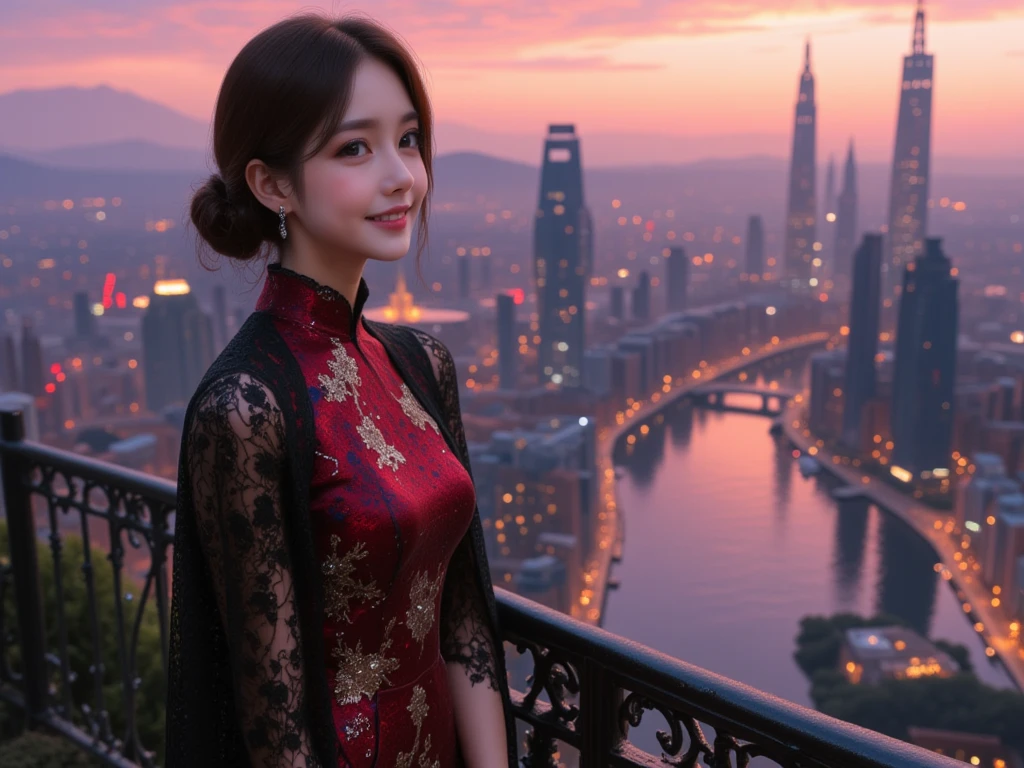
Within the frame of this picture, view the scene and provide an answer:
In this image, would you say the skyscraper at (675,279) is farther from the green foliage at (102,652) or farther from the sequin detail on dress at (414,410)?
the sequin detail on dress at (414,410)

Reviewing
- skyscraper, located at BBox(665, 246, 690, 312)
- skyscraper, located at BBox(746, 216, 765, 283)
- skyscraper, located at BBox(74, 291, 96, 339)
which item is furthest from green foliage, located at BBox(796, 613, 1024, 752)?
skyscraper, located at BBox(746, 216, 765, 283)

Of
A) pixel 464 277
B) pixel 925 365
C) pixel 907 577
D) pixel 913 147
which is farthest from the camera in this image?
pixel 913 147

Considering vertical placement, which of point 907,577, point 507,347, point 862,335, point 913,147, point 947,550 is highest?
point 913,147

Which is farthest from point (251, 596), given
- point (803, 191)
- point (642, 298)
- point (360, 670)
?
point (803, 191)

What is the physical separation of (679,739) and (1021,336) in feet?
133

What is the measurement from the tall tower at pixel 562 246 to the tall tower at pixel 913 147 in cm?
1437

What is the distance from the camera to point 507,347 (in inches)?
1433

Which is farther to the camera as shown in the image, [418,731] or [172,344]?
[172,344]

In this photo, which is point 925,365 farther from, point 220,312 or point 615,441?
point 220,312

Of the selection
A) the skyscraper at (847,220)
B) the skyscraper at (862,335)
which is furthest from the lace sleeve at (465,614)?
the skyscraper at (847,220)

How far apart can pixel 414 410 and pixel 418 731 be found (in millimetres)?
317

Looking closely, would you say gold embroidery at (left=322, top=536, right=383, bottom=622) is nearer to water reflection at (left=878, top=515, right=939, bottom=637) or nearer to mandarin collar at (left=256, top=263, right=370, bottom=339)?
mandarin collar at (left=256, top=263, right=370, bottom=339)

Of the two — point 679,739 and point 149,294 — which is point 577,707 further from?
point 149,294

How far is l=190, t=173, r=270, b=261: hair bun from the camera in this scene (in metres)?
0.88
